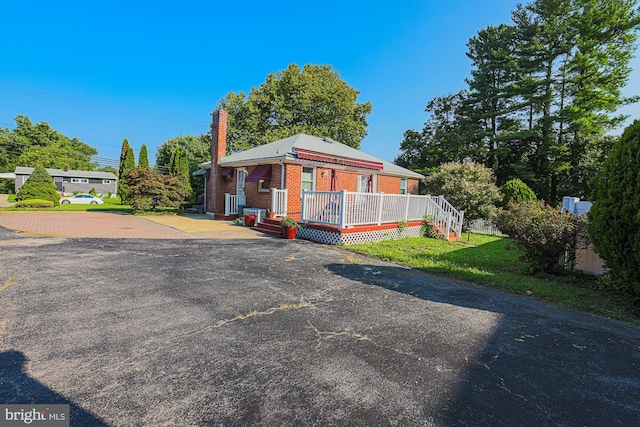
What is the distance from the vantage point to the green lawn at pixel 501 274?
465cm

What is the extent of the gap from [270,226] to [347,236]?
3.61 m

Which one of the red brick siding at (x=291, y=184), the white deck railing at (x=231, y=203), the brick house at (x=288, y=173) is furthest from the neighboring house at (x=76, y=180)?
the white deck railing at (x=231, y=203)

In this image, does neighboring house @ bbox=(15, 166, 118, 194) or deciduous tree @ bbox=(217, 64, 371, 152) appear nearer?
deciduous tree @ bbox=(217, 64, 371, 152)

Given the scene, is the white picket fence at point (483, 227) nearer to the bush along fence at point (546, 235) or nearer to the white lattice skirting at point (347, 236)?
the white lattice skirting at point (347, 236)

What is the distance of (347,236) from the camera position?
9500mm

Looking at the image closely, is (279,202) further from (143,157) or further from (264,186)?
(143,157)

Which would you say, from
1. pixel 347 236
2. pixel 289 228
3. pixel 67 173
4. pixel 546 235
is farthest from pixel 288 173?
pixel 67 173

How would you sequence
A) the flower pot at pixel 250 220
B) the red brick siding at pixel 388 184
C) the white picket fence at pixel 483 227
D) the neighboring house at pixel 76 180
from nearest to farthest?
1. the flower pot at pixel 250 220
2. the white picket fence at pixel 483 227
3. the red brick siding at pixel 388 184
4. the neighboring house at pixel 76 180

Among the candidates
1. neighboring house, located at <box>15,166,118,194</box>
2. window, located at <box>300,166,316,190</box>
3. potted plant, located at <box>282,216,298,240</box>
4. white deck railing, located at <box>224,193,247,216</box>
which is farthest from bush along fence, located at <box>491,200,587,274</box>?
neighboring house, located at <box>15,166,118,194</box>

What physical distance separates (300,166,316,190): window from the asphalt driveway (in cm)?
877

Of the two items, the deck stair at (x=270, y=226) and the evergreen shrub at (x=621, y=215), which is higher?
the evergreen shrub at (x=621, y=215)

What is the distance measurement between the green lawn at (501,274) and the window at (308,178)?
521 cm

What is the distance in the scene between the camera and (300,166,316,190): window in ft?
45.1

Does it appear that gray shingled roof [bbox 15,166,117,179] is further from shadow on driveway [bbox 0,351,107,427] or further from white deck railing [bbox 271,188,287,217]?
shadow on driveway [bbox 0,351,107,427]
